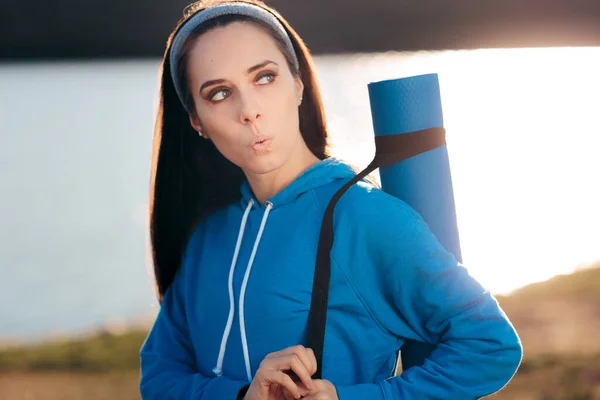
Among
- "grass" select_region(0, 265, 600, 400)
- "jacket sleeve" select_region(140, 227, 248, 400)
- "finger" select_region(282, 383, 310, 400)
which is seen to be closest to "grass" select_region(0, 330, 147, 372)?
"grass" select_region(0, 265, 600, 400)

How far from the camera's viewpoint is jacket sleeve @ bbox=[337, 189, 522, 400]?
1663 mm

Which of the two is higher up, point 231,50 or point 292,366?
point 231,50

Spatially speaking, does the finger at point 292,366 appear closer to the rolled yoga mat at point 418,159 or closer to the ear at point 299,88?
the rolled yoga mat at point 418,159

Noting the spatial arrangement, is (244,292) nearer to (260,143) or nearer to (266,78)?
(260,143)

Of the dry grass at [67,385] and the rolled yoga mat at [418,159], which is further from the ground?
the rolled yoga mat at [418,159]

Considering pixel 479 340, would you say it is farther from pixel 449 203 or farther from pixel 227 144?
pixel 227 144

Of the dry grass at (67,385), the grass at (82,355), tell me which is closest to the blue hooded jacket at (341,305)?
the dry grass at (67,385)

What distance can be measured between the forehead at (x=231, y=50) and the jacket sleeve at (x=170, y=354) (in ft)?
1.59

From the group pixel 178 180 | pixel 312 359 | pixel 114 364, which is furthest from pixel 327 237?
pixel 114 364

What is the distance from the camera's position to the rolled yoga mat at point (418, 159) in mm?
1865

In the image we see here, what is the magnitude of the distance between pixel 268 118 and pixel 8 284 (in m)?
4.62

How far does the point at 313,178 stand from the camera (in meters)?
1.89

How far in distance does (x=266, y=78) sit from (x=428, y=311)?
578 millimetres

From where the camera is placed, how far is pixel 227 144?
1901mm
